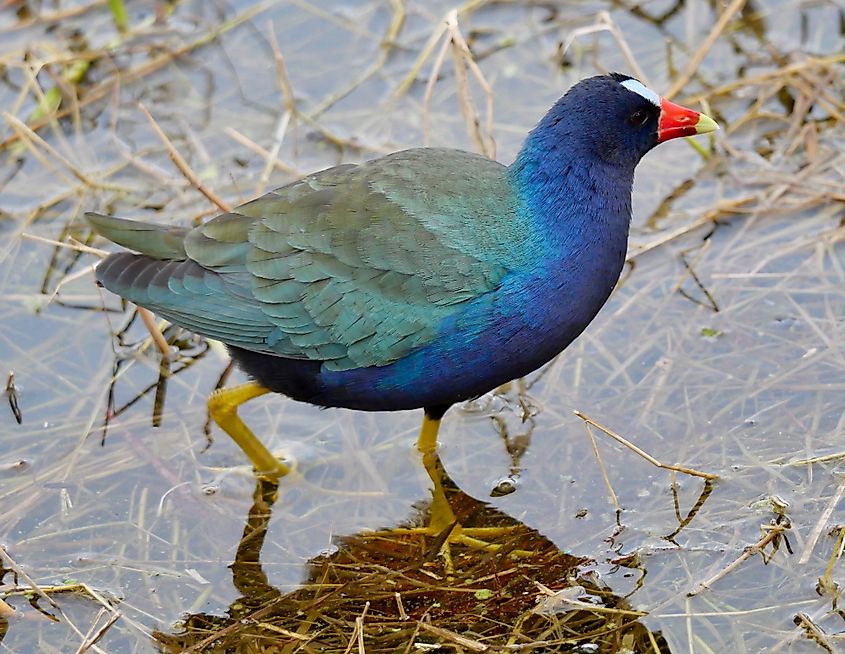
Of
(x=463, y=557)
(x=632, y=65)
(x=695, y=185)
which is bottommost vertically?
(x=463, y=557)

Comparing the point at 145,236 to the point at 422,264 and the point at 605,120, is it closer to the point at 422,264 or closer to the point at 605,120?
the point at 422,264

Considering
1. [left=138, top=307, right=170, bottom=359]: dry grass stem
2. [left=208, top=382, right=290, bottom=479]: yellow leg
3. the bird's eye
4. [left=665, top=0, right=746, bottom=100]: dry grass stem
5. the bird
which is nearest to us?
the bird

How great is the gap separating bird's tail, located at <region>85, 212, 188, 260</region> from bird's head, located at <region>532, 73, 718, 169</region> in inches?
45.6

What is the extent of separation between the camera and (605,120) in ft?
12.6

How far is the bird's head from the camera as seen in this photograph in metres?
3.83

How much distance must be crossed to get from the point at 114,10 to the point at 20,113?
67cm

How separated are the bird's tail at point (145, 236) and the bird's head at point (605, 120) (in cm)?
116

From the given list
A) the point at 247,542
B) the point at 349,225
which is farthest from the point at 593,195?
the point at 247,542

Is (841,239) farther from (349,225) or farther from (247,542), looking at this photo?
(247,542)

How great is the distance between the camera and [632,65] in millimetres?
5309

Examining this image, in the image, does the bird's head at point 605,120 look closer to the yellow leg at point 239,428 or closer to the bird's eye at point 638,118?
the bird's eye at point 638,118

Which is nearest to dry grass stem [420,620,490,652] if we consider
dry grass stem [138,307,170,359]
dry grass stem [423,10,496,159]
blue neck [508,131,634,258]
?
blue neck [508,131,634,258]

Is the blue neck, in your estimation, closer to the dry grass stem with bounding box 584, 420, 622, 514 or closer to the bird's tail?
the dry grass stem with bounding box 584, 420, 622, 514

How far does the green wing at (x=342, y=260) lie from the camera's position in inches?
148
